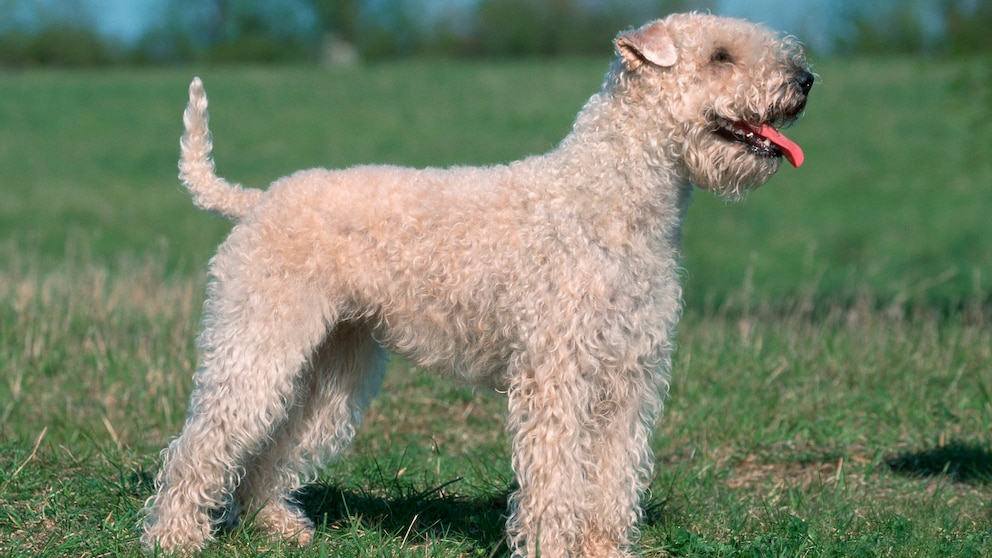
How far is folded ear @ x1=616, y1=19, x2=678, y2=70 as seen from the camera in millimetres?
3957

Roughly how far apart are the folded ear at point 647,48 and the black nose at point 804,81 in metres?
0.46

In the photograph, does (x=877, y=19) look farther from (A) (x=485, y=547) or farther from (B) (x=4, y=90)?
(A) (x=485, y=547)

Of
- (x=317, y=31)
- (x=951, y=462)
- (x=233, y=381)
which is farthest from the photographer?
(x=317, y=31)

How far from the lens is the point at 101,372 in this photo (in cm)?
684

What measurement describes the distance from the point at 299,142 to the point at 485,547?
872 inches

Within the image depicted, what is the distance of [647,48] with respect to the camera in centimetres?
397

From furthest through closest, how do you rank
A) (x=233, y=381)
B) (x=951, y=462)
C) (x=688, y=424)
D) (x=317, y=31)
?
(x=317, y=31)
(x=688, y=424)
(x=951, y=462)
(x=233, y=381)

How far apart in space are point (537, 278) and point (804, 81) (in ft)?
4.05

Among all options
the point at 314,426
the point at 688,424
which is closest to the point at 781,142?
the point at 314,426

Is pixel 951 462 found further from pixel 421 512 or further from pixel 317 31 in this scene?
pixel 317 31

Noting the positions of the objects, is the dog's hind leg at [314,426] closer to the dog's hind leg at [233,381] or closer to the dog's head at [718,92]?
the dog's hind leg at [233,381]

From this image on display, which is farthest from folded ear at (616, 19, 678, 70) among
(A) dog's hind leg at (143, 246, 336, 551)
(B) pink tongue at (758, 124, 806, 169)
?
(A) dog's hind leg at (143, 246, 336, 551)

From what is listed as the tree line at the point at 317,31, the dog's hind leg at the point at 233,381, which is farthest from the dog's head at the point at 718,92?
the tree line at the point at 317,31

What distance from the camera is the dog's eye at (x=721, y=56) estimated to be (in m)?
4.00
